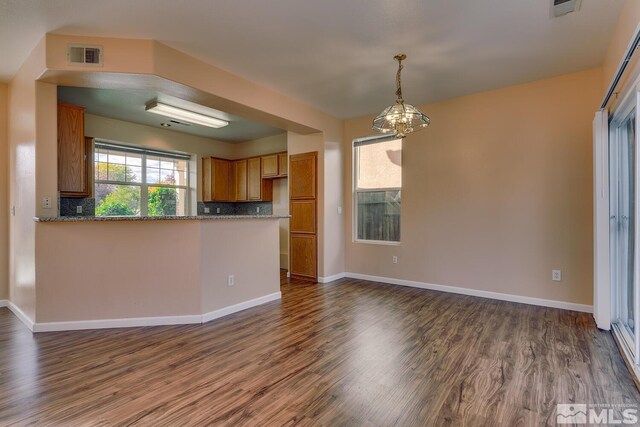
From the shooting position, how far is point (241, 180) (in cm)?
659

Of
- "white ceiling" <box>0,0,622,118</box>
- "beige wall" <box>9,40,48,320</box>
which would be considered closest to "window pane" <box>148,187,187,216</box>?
"beige wall" <box>9,40,48,320</box>

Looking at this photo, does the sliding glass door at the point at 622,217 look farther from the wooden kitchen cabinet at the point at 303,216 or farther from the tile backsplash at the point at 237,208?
the tile backsplash at the point at 237,208

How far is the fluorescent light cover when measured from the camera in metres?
4.14

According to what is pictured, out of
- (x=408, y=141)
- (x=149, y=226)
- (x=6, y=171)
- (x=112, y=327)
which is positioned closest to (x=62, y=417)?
(x=112, y=327)

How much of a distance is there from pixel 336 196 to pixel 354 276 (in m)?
1.38

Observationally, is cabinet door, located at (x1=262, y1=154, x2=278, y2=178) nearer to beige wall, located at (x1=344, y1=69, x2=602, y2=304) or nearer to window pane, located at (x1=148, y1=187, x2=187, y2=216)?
window pane, located at (x1=148, y1=187, x2=187, y2=216)

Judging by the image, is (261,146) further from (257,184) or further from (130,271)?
(130,271)

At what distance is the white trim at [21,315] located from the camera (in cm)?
298

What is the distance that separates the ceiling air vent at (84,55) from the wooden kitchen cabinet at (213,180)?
139 inches

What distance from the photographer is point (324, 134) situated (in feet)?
16.3

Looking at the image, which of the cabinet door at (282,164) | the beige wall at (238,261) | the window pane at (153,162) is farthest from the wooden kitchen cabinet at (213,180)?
the beige wall at (238,261)

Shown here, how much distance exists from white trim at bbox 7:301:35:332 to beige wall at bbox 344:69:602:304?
428 cm

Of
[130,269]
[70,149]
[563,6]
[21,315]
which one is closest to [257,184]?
[70,149]

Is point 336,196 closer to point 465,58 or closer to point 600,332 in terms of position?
point 465,58
